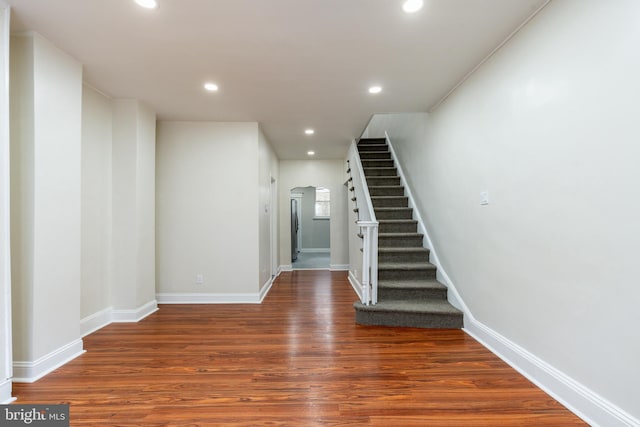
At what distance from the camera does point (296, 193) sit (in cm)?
976

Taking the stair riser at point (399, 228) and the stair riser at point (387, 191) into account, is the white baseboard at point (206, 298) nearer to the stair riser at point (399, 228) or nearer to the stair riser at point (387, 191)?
the stair riser at point (399, 228)

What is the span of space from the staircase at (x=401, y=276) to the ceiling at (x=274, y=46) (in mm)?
1548

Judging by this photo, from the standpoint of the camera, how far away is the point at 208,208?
3943mm

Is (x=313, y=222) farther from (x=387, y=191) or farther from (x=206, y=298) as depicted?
(x=206, y=298)

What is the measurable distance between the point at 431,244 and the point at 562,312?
199 centimetres

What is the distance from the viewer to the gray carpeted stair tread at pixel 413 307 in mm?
2967

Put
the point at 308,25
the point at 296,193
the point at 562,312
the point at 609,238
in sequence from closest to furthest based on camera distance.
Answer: the point at 609,238 < the point at 562,312 < the point at 308,25 < the point at 296,193

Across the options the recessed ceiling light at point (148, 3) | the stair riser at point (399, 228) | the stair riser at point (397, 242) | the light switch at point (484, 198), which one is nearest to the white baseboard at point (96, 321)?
the recessed ceiling light at point (148, 3)

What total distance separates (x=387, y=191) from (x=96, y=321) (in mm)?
4062

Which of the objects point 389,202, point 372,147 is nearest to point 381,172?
point 389,202

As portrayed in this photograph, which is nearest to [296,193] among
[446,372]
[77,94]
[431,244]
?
[431,244]

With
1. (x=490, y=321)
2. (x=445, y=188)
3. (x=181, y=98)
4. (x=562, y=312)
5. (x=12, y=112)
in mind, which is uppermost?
(x=181, y=98)

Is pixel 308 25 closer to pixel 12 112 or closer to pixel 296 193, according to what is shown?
pixel 12 112

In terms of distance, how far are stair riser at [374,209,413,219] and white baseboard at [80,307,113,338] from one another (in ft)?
11.4
